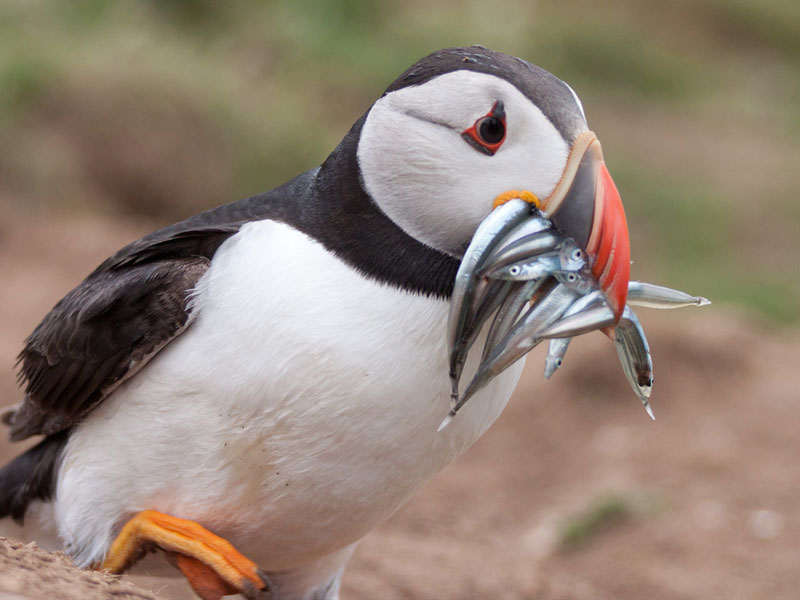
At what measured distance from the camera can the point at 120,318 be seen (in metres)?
2.78

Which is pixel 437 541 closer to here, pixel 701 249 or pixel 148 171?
pixel 148 171

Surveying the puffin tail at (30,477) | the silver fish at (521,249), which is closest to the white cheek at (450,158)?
the silver fish at (521,249)

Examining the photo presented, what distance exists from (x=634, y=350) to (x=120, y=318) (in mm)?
1280

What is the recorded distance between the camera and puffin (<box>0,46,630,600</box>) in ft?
7.82

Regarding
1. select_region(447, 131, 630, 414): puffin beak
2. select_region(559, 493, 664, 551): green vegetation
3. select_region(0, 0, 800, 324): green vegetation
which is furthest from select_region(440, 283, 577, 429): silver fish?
select_region(0, 0, 800, 324): green vegetation

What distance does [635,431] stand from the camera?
6039 millimetres

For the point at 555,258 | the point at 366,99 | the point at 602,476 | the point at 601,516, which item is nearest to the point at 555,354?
the point at 555,258

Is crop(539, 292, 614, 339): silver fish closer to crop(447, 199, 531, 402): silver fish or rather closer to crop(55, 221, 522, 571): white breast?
crop(447, 199, 531, 402): silver fish

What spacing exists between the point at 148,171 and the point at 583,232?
570 cm

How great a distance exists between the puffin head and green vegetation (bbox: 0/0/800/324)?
531cm

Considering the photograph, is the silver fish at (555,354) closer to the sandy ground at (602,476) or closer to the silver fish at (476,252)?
the silver fish at (476,252)

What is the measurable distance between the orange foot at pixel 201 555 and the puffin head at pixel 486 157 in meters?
0.94

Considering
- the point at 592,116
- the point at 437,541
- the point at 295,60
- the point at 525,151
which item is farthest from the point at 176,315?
the point at 592,116

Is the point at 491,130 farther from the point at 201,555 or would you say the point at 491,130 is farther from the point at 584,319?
the point at 201,555
